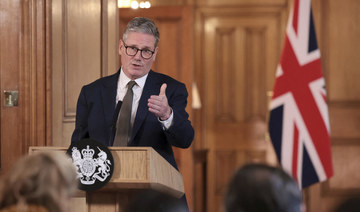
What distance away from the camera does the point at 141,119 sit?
8.39 feet

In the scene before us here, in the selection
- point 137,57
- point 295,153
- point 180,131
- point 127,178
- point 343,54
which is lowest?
point 295,153

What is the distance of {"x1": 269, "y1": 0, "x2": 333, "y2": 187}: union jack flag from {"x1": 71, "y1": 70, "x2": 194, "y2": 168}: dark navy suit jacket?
1955 mm

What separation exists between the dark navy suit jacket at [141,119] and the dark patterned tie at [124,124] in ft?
0.09

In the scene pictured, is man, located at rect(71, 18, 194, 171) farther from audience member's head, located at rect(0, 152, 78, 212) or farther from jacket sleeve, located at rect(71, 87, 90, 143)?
audience member's head, located at rect(0, 152, 78, 212)

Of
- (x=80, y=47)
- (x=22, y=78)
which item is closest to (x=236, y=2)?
(x=80, y=47)

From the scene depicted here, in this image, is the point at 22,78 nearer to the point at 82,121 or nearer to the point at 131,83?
the point at 82,121

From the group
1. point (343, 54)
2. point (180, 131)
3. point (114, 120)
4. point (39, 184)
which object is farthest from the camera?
point (343, 54)

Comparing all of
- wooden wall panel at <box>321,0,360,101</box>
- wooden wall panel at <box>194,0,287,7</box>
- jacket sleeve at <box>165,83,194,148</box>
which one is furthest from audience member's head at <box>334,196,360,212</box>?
wooden wall panel at <box>194,0,287,7</box>

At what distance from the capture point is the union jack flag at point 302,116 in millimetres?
4465

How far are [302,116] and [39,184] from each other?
3.57 m

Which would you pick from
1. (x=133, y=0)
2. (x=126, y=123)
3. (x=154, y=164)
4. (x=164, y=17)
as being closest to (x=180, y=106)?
(x=126, y=123)

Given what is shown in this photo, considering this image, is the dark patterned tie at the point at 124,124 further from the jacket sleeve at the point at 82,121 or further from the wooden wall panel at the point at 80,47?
the wooden wall panel at the point at 80,47

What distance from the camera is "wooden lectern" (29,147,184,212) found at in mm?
2076

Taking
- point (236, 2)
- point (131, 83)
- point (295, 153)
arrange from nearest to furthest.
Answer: point (131, 83), point (295, 153), point (236, 2)
